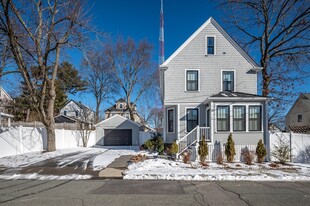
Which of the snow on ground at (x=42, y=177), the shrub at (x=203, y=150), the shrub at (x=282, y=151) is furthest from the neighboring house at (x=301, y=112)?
the snow on ground at (x=42, y=177)

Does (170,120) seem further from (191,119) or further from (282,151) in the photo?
(282,151)

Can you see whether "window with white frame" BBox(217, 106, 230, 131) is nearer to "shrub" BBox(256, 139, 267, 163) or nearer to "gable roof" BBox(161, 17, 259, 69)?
"shrub" BBox(256, 139, 267, 163)

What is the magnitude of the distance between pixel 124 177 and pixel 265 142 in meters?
8.89

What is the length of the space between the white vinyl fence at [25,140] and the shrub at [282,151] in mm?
15743

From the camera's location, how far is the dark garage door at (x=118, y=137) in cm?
2809

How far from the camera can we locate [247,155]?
39.5 ft

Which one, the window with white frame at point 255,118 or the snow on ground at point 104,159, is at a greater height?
the window with white frame at point 255,118

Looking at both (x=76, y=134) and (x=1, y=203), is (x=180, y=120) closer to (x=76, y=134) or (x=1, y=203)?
(x=1, y=203)

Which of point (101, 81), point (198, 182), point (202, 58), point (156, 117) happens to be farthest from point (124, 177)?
point (156, 117)

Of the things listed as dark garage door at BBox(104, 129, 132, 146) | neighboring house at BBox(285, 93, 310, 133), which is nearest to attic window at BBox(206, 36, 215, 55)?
dark garage door at BBox(104, 129, 132, 146)

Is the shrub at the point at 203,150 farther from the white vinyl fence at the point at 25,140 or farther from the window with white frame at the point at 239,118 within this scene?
the white vinyl fence at the point at 25,140

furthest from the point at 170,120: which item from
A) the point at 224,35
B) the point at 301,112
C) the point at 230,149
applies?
the point at 301,112

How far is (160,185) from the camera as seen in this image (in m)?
7.58

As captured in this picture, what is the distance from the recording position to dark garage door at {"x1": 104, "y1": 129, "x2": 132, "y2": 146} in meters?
28.1
